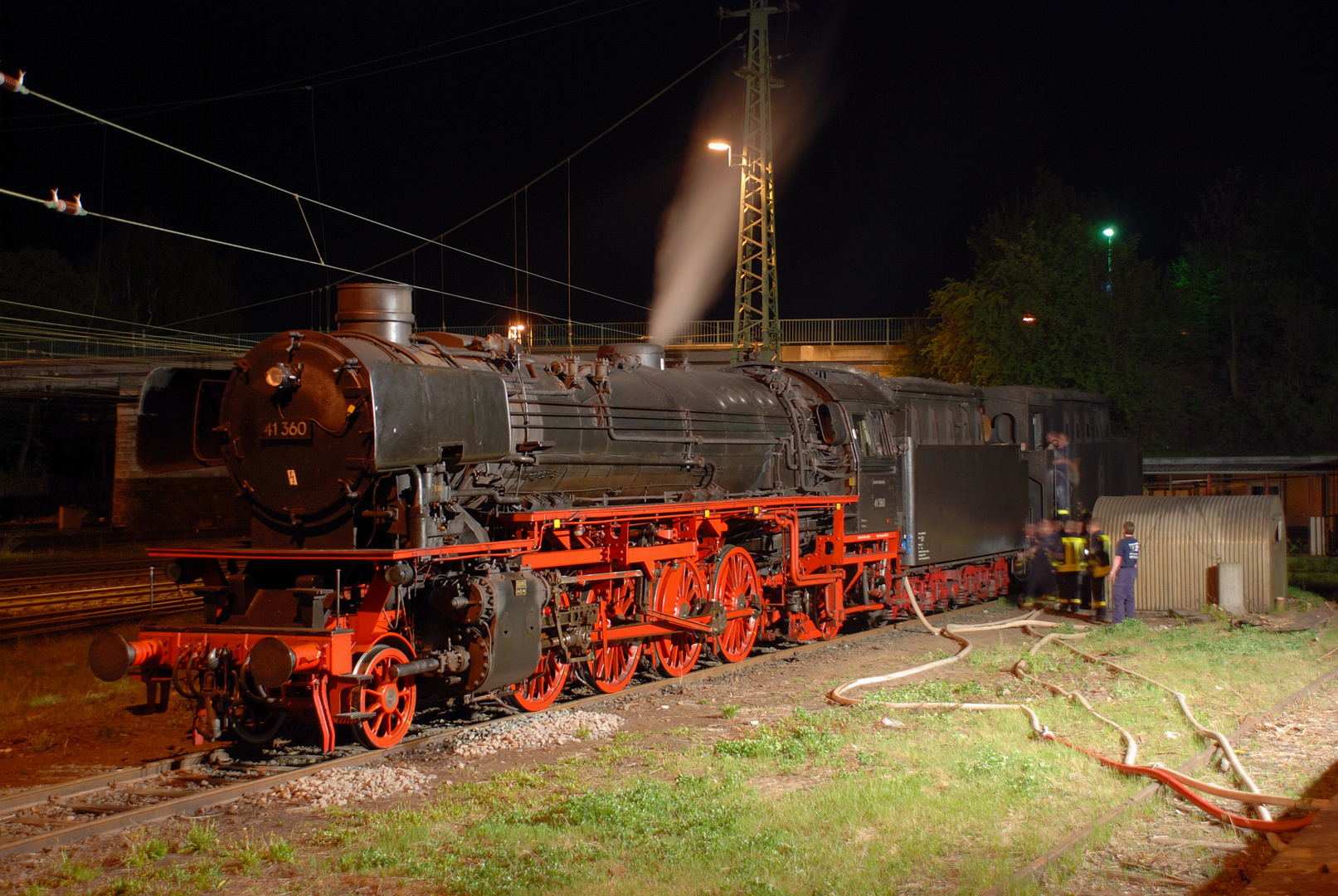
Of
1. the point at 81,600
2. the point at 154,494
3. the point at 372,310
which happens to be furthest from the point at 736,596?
the point at 154,494

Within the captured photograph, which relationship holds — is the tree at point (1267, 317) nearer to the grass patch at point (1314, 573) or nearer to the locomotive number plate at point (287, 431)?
the grass patch at point (1314, 573)

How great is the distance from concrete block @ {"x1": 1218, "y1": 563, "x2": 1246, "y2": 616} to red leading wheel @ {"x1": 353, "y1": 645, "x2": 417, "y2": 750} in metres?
11.6

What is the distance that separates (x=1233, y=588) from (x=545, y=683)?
404 inches

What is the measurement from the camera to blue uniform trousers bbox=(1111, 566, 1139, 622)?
14.6 metres

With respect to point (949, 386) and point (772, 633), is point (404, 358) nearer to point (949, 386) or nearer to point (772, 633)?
point (772, 633)

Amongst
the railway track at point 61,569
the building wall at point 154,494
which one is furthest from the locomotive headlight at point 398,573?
the building wall at point 154,494

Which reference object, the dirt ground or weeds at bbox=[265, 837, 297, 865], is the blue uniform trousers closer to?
the dirt ground

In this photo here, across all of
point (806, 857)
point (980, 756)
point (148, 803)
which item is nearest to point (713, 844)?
point (806, 857)

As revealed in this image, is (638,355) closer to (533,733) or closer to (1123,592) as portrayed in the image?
(533,733)

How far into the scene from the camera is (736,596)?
1148cm

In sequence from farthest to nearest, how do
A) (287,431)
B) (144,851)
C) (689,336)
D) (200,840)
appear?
(689,336) → (287,431) → (200,840) → (144,851)

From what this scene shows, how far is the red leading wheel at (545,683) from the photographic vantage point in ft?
29.1

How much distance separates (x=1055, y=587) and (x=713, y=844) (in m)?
14.2

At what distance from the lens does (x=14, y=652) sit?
11953mm
